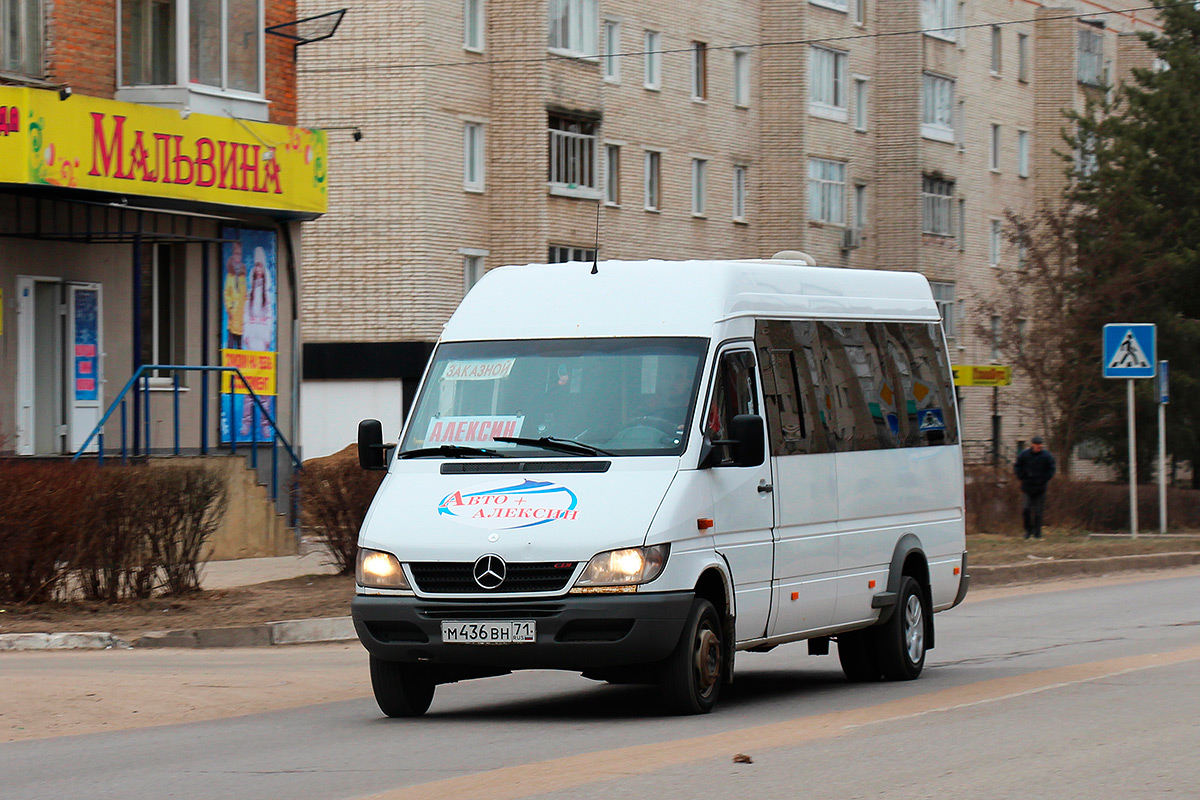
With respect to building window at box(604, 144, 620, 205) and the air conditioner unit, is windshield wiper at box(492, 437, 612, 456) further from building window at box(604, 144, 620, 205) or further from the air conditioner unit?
the air conditioner unit

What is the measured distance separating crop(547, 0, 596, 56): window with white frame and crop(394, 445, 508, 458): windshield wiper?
34.2 m

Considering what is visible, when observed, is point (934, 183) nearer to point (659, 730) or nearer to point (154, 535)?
point (154, 535)

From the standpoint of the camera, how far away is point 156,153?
23438 millimetres

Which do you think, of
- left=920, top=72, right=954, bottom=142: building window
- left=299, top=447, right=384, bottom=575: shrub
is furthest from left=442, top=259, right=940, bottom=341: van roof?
left=920, top=72, right=954, bottom=142: building window

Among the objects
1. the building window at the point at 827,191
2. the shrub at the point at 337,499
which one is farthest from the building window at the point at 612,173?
the shrub at the point at 337,499

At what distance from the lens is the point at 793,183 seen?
53.1m

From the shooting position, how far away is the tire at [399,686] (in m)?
10.5

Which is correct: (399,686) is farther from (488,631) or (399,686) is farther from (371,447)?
(371,447)

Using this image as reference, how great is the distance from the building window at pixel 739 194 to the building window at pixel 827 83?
9.96 ft

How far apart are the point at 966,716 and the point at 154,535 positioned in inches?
324

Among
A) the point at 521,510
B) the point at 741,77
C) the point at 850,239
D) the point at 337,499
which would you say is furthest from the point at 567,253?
the point at 521,510

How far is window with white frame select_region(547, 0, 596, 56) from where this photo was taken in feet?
145

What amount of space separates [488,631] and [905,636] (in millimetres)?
4037

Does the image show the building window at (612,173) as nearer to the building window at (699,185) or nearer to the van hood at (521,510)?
the building window at (699,185)
